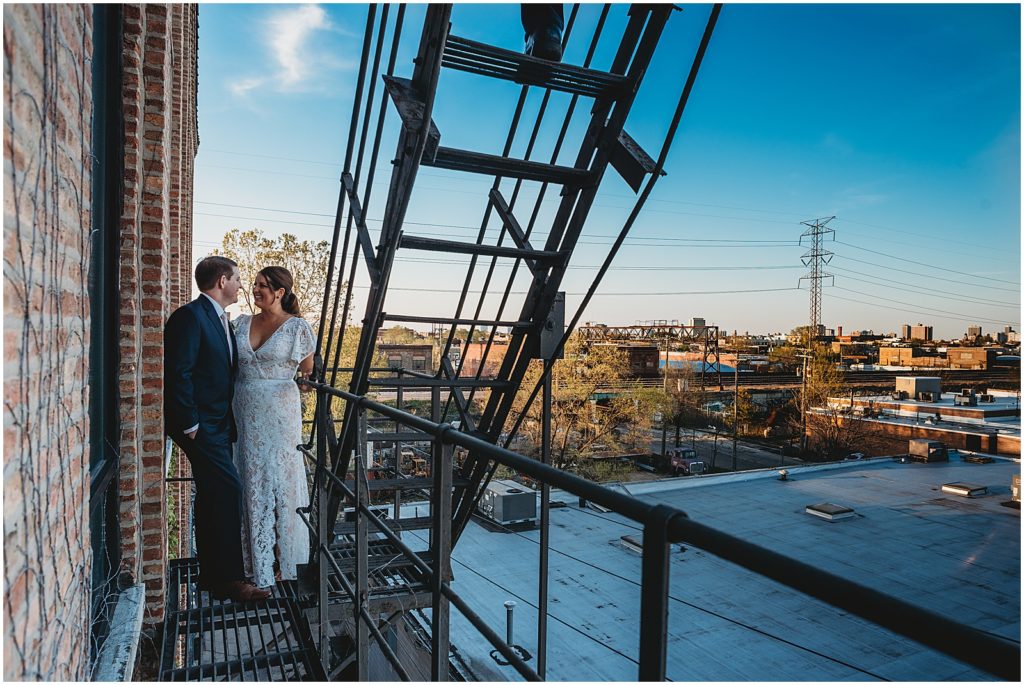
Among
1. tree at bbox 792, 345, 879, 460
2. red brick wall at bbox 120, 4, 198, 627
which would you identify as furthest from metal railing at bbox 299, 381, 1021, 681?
tree at bbox 792, 345, 879, 460

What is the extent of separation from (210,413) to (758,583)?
15551mm

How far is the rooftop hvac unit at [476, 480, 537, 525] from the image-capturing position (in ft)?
61.7

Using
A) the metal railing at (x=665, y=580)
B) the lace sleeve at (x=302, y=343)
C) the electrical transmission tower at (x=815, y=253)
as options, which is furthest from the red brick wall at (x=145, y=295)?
the electrical transmission tower at (x=815, y=253)

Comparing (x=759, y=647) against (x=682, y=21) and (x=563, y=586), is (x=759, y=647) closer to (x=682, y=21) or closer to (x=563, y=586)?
(x=563, y=586)

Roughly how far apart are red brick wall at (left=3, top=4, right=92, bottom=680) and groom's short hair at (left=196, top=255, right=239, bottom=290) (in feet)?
5.87

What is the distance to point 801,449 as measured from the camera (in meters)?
43.8

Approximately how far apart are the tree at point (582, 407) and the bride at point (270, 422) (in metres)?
27.0

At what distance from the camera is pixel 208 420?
3566mm

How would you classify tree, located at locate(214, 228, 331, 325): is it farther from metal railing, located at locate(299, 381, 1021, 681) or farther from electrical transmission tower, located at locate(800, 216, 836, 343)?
electrical transmission tower, located at locate(800, 216, 836, 343)

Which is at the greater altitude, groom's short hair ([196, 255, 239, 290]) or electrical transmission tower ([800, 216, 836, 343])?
electrical transmission tower ([800, 216, 836, 343])

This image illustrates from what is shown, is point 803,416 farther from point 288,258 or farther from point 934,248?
point 934,248

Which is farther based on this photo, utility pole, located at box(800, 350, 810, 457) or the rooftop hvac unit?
utility pole, located at box(800, 350, 810, 457)

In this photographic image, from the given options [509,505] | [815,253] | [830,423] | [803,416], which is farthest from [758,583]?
[815,253]

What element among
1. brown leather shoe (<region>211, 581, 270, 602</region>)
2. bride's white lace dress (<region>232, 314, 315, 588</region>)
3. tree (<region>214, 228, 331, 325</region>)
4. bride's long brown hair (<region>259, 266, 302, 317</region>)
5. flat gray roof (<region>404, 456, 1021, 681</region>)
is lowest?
flat gray roof (<region>404, 456, 1021, 681</region>)
